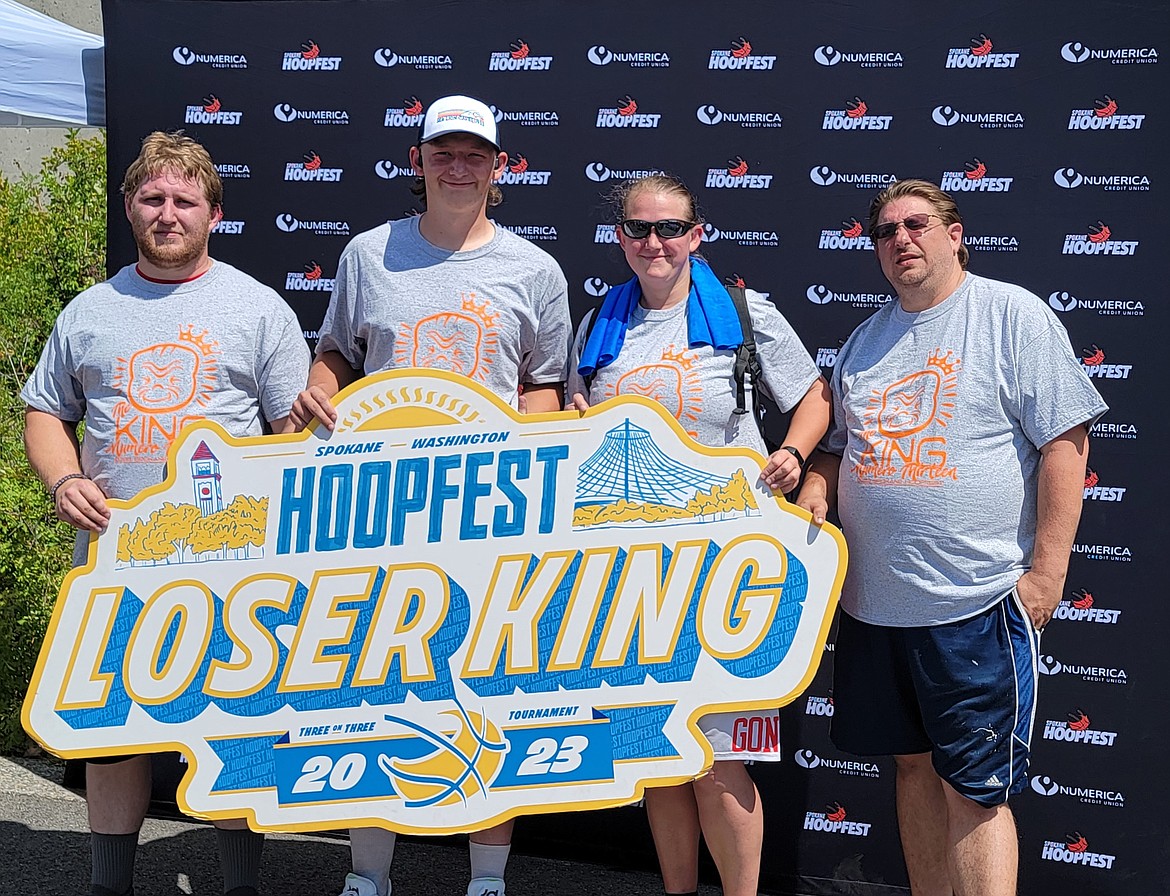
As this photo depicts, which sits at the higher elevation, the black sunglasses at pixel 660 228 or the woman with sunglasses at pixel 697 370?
the black sunglasses at pixel 660 228

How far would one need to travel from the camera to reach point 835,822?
3.80 metres

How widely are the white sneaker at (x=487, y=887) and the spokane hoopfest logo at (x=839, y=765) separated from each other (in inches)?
46.1

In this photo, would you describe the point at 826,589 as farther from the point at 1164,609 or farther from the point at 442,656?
the point at 1164,609

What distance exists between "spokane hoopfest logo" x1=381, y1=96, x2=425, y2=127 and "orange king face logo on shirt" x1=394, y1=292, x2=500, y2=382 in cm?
118

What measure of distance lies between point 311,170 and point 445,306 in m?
1.29

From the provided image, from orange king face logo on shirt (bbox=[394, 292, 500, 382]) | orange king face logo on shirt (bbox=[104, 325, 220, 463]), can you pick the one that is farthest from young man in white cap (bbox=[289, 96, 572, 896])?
orange king face logo on shirt (bbox=[104, 325, 220, 463])

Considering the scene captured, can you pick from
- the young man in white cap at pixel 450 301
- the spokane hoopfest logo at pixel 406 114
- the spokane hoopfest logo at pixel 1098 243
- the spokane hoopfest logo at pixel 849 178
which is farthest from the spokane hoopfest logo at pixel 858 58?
the spokane hoopfest logo at pixel 406 114

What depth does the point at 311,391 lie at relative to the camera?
9.34ft

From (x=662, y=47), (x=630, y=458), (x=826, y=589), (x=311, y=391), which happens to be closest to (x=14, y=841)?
(x=311, y=391)

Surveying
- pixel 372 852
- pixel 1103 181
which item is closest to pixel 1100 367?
pixel 1103 181

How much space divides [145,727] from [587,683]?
1.06m

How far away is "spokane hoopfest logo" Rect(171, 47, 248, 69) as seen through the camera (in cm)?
393

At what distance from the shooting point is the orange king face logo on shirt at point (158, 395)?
2.89 m

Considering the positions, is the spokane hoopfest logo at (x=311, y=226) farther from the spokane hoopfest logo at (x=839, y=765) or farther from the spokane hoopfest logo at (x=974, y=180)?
the spokane hoopfest logo at (x=839, y=765)
